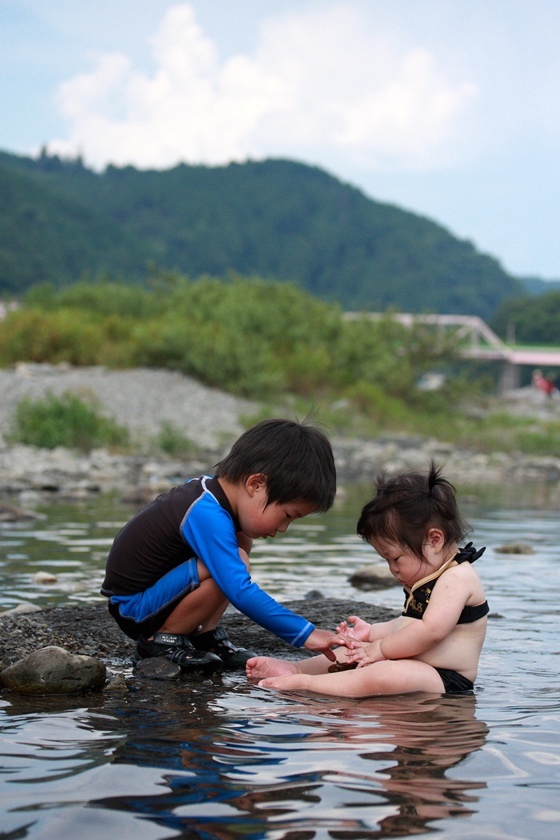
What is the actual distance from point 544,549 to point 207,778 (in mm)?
6349

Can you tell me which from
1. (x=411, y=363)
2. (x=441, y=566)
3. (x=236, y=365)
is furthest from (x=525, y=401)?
(x=441, y=566)

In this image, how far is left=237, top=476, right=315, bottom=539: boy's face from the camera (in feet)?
12.1

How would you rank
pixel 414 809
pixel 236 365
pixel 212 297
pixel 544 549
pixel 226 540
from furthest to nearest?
pixel 212 297 < pixel 236 365 < pixel 544 549 < pixel 226 540 < pixel 414 809

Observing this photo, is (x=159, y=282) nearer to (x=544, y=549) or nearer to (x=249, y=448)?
(x=544, y=549)

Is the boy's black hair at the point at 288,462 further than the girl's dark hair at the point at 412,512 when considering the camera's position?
No

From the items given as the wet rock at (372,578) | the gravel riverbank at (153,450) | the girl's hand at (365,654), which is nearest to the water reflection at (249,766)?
the girl's hand at (365,654)

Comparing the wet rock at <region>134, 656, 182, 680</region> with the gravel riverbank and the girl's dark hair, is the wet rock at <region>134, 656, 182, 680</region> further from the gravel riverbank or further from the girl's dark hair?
the gravel riverbank

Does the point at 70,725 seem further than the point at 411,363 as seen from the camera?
No

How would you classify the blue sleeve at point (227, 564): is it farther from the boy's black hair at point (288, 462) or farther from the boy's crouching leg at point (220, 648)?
the boy's crouching leg at point (220, 648)

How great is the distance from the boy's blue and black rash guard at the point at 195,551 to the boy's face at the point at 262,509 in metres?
0.07

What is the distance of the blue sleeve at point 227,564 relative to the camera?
12.0ft

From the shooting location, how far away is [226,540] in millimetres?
3697

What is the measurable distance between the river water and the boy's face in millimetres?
595

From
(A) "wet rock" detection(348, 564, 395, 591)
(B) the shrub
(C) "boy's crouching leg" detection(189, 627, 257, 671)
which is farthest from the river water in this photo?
(B) the shrub
